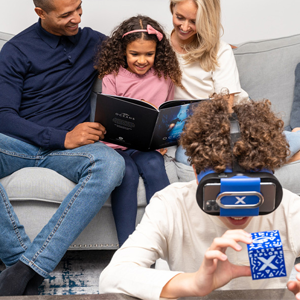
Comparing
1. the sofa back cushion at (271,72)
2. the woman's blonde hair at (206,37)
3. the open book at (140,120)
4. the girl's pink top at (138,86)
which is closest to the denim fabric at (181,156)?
the open book at (140,120)

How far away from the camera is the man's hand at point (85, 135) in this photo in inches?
67.2

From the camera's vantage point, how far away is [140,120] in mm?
1626

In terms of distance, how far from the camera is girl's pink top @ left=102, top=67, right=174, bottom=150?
75.1 inches

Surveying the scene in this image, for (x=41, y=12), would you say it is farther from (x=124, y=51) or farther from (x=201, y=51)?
(x=201, y=51)

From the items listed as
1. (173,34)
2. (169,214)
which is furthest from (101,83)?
(169,214)

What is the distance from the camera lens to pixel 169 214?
95 centimetres

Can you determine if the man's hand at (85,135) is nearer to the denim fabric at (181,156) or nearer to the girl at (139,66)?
the girl at (139,66)

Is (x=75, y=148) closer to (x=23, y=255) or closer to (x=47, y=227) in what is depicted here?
(x=47, y=227)

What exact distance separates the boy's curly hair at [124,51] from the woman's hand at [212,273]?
133 centimetres

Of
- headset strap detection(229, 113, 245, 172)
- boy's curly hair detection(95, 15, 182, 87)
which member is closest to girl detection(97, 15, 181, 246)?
boy's curly hair detection(95, 15, 182, 87)

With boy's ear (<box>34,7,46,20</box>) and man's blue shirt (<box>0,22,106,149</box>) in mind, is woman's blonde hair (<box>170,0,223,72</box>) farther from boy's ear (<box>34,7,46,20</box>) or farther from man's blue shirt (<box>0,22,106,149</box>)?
boy's ear (<box>34,7,46,20</box>)

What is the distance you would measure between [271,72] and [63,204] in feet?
4.87

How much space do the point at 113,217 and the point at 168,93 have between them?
0.71m

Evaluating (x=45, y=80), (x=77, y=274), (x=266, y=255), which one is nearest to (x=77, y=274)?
(x=77, y=274)
